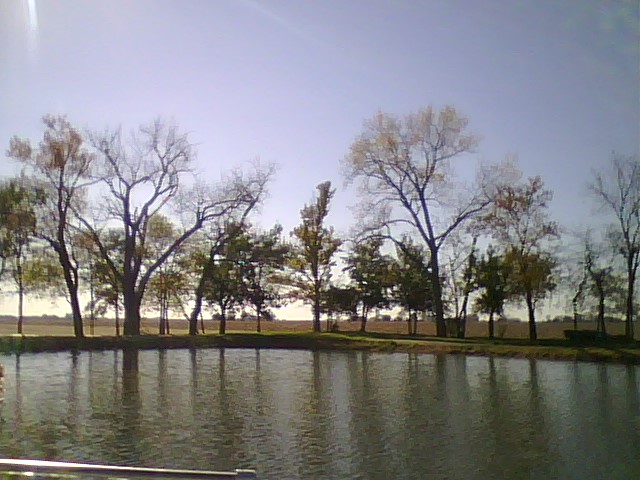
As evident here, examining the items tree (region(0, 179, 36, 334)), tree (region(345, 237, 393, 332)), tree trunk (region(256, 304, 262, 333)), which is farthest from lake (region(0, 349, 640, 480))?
tree (region(0, 179, 36, 334))

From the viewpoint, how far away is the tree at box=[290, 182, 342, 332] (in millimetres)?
11422

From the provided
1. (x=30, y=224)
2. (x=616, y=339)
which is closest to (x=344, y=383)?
(x=616, y=339)

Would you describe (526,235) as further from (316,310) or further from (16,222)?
(16,222)

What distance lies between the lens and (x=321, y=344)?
11.2 m

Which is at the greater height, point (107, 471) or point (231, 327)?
point (231, 327)

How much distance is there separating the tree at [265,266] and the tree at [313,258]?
9.5 inches

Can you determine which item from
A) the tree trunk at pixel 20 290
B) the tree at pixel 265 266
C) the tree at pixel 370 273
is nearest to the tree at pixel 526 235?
the tree at pixel 370 273

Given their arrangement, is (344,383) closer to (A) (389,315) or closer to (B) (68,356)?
(A) (389,315)

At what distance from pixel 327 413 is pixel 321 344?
368 centimetres

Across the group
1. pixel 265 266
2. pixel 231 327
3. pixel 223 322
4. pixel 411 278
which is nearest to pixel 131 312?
pixel 223 322

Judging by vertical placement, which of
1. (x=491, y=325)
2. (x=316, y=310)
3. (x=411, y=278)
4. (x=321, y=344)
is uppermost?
(x=411, y=278)

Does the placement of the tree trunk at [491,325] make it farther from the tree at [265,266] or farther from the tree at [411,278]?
the tree at [265,266]

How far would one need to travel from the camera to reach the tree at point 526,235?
34.0ft

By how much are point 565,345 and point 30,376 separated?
7.35 m
